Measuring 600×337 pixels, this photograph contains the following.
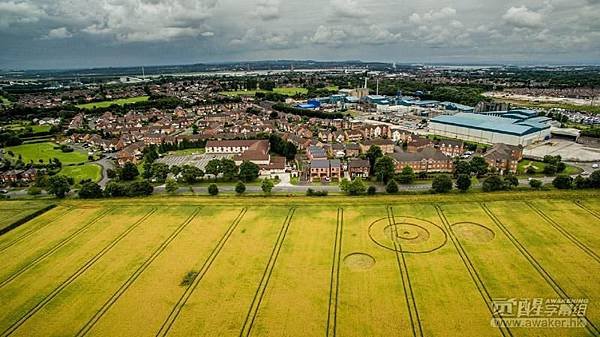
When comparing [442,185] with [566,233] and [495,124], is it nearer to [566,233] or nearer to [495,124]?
[566,233]

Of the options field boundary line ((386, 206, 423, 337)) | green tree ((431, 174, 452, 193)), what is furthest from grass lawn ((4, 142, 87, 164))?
green tree ((431, 174, 452, 193))

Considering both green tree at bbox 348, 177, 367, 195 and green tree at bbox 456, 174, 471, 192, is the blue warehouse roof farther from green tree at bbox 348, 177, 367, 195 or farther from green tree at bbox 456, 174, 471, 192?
green tree at bbox 348, 177, 367, 195

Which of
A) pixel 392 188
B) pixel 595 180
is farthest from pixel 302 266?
Result: pixel 595 180

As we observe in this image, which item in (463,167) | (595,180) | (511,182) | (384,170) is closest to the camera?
(595,180)

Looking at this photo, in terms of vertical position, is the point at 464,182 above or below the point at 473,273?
above

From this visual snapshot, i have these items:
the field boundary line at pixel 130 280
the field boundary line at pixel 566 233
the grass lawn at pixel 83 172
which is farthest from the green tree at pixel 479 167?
the grass lawn at pixel 83 172
